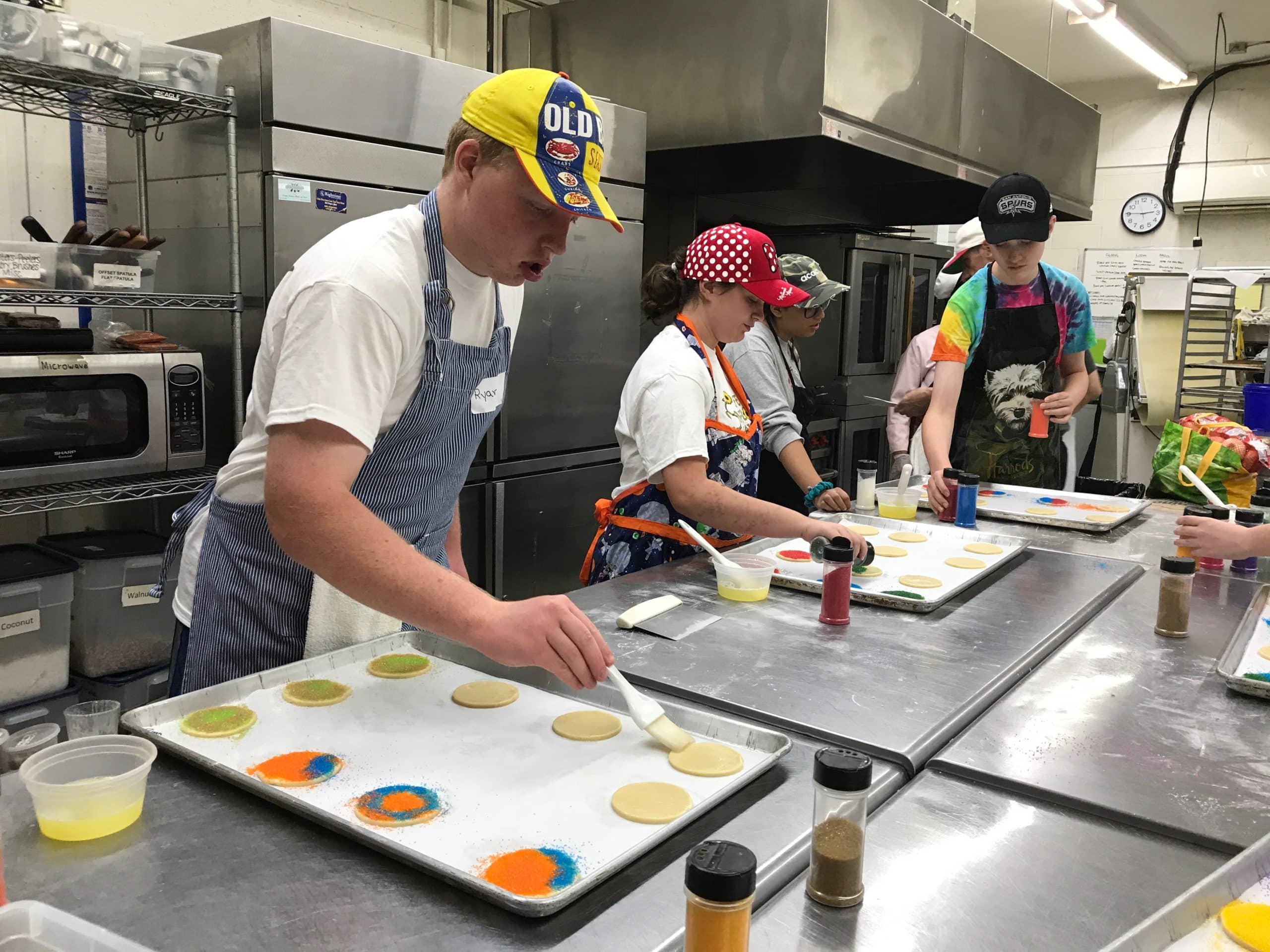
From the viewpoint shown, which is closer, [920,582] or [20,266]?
[920,582]

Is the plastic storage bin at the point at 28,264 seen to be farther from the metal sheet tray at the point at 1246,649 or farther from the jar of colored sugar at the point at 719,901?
the metal sheet tray at the point at 1246,649

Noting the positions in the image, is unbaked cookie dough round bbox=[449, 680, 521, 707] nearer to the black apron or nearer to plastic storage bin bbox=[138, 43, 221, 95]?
plastic storage bin bbox=[138, 43, 221, 95]

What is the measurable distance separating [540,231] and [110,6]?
240 centimetres

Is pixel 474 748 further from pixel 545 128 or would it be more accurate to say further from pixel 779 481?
pixel 779 481

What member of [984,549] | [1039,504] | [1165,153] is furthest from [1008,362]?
[1165,153]

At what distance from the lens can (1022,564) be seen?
2.19 metres

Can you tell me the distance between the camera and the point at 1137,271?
789 cm

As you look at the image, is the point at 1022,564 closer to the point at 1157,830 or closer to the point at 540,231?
the point at 1157,830

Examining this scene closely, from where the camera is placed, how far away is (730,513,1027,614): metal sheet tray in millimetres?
1807

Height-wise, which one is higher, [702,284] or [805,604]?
[702,284]

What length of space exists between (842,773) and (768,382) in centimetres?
250

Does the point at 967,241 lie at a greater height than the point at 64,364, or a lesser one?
greater

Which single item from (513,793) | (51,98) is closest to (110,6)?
(51,98)

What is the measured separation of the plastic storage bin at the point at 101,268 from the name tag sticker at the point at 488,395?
4.65 ft
